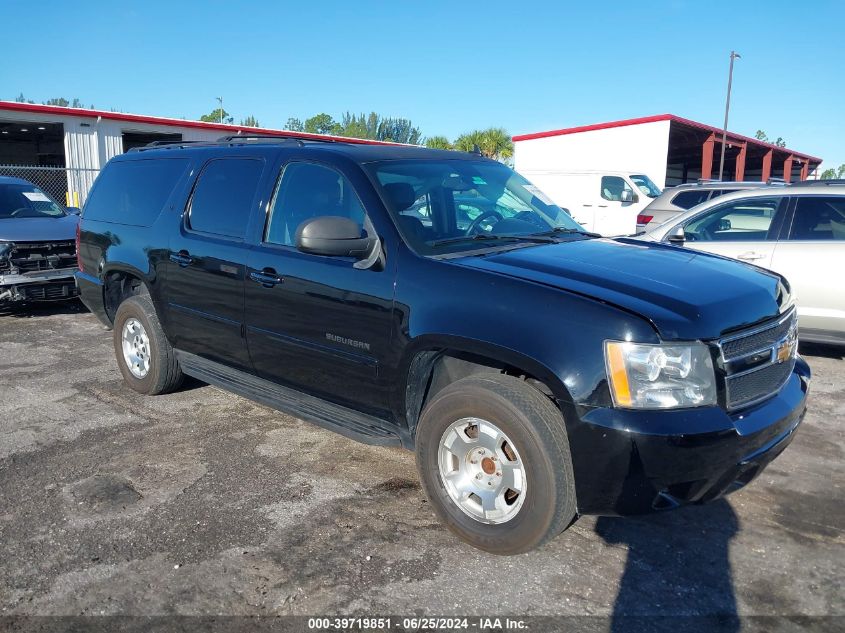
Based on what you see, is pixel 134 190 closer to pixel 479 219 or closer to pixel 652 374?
pixel 479 219

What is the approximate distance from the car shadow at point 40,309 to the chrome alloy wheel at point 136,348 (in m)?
4.25

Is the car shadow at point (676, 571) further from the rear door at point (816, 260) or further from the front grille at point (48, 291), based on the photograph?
the front grille at point (48, 291)

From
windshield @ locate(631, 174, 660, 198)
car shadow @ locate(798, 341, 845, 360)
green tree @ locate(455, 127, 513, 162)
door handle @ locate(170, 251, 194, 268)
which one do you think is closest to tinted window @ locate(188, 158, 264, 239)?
door handle @ locate(170, 251, 194, 268)

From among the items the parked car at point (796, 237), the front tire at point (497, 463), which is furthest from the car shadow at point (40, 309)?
the front tire at point (497, 463)

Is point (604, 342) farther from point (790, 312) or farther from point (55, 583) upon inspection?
point (55, 583)

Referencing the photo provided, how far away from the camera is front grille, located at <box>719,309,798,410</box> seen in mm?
2988

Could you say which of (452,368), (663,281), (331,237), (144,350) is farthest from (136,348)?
(663,281)

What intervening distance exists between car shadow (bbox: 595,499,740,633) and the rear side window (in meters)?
3.76

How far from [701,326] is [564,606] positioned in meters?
1.27

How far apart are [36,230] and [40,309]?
4.26ft

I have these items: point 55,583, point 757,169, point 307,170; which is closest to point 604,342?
point 307,170

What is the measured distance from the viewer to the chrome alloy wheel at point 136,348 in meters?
5.43

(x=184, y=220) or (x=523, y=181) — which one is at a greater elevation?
(x=523, y=181)

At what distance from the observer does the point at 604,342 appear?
9.30 ft
